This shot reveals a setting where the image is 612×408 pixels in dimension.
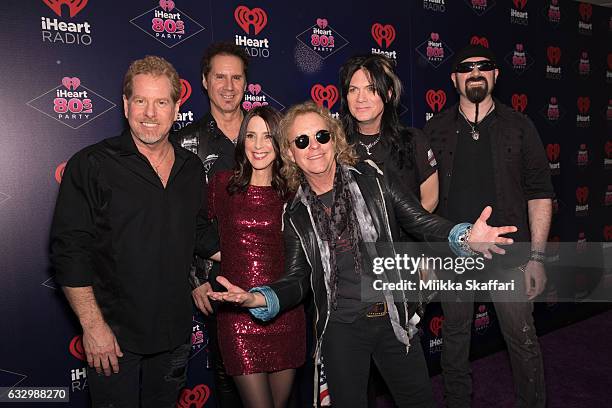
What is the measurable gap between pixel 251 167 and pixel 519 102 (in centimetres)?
398


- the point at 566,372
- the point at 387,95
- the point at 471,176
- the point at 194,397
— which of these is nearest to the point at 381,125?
the point at 387,95

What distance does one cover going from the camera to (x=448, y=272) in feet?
12.4

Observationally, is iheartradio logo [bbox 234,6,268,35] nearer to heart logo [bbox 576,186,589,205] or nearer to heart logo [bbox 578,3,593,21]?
heart logo [bbox 578,3,593,21]

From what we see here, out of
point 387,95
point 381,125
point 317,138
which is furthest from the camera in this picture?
point 381,125

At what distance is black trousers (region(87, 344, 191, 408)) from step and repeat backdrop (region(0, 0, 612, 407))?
1112 mm

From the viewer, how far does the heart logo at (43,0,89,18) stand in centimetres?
330

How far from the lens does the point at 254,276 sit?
103 inches

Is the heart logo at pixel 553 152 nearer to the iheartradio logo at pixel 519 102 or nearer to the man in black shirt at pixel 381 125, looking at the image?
the iheartradio logo at pixel 519 102

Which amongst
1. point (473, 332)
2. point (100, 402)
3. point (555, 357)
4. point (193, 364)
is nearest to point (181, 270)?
point (100, 402)

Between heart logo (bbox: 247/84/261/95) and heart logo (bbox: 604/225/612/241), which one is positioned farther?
heart logo (bbox: 604/225/612/241)

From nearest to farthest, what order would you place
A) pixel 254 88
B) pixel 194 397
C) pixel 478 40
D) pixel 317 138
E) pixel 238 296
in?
pixel 238 296, pixel 317 138, pixel 194 397, pixel 254 88, pixel 478 40

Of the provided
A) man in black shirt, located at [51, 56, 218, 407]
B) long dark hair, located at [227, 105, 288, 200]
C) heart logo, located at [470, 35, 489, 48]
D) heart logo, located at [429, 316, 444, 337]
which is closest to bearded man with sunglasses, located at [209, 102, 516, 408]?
long dark hair, located at [227, 105, 288, 200]

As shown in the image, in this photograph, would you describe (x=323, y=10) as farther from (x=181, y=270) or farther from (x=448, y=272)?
(x=181, y=270)

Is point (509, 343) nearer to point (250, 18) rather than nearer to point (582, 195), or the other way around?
point (250, 18)
